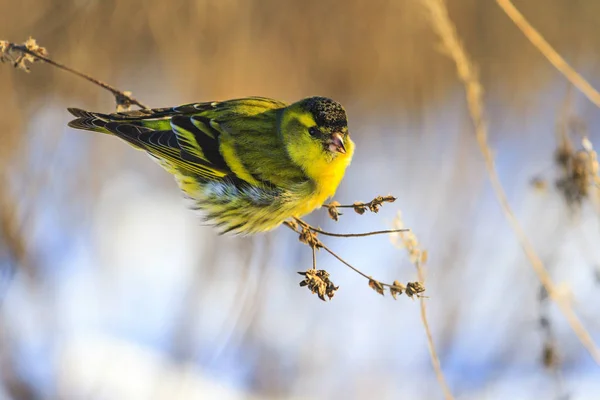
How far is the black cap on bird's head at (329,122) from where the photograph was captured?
1.88 metres

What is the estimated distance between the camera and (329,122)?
1904 millimetres

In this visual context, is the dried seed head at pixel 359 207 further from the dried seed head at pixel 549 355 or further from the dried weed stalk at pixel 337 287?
the dried seed head at pixel 549 355

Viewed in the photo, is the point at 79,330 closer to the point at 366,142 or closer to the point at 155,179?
the point at 155,179

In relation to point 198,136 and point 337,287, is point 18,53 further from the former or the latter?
point 337,287

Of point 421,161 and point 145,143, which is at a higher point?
point 421,161

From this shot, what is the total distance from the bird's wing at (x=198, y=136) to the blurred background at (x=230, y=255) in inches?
57.6

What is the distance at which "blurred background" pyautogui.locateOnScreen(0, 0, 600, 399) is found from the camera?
3.60 meters

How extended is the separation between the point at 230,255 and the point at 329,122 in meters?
2.39

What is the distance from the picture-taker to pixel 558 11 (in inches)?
239

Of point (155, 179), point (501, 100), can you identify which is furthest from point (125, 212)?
point (501, 100)

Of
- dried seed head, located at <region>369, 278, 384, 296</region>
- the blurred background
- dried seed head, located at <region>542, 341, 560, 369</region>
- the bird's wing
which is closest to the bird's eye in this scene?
the bird's wing

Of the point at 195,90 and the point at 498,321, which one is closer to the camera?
the point at 498,321

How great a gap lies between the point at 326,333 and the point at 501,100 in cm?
309

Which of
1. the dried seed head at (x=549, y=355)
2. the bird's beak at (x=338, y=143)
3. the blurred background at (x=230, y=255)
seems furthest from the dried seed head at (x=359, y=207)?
the blurred background at (x=230, y=255)
